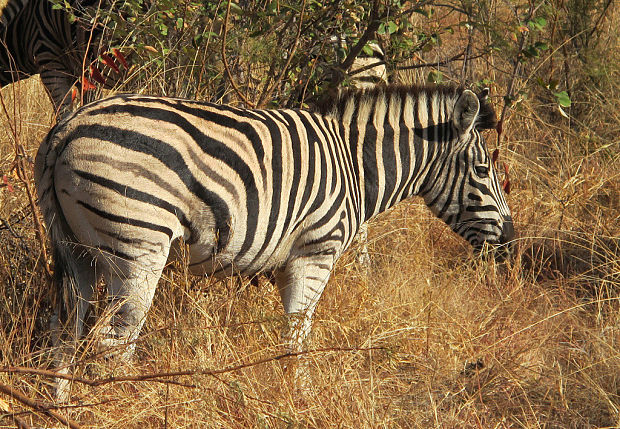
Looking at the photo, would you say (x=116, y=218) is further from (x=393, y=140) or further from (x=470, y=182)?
(x=470, y=182)

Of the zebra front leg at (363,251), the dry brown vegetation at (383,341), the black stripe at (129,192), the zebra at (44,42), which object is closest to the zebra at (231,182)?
the black stripe at (129,192)

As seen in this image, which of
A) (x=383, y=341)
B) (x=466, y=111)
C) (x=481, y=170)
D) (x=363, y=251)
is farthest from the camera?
(x=363, y=251)

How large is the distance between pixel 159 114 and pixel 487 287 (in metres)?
2.98

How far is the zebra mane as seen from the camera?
439cm

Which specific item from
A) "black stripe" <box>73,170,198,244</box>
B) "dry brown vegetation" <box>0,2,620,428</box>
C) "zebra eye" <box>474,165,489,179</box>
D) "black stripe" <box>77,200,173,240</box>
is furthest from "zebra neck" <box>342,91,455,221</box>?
"black stripe" <box>77,200,173,240</box>

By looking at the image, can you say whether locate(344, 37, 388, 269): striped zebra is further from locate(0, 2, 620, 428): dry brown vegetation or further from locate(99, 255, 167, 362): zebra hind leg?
locate(99, 255, 167, 362): zebra hind leg

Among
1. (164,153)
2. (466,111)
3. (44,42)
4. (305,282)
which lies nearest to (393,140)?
(466,111)

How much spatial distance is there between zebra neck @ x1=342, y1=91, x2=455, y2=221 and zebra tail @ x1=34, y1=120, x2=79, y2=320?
1.61m

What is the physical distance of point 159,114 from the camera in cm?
351

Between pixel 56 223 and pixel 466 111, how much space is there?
7.71ft

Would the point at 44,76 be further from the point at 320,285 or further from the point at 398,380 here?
the point at 398,380

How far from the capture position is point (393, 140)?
14.7 feet

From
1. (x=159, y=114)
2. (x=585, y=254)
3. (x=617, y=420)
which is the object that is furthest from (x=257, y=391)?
(x=585, y=254)

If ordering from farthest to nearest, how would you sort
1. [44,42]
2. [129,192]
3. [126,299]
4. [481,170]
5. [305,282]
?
[44,42] < [481,170] < [305,282] < [126,299] < [129,192]
